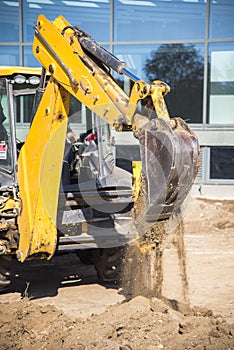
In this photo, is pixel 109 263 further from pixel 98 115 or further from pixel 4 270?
pixel 98 115

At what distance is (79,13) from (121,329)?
10316mm

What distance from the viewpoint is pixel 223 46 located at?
42.6ft

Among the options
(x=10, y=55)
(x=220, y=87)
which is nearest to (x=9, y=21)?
(x=10, y=55)

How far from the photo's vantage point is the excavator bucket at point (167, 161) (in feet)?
14.0

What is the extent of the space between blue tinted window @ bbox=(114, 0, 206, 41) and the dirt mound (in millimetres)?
9213

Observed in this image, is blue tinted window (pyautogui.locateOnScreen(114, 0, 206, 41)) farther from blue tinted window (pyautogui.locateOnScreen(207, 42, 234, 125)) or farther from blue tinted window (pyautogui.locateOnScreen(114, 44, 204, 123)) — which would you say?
blue tinted window (pyautogui.locateOnScreen(207, 42, 234, 125))

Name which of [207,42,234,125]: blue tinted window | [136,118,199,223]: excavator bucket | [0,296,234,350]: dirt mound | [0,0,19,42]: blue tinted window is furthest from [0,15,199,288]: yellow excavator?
[0,0,19,42]: blue tinted window

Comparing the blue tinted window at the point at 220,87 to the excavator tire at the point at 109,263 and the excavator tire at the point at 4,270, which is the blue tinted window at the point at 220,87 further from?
the excavator tire at the point at 4,270

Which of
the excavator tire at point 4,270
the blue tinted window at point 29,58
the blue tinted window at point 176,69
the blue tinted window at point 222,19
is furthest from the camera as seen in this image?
the blue tinted window at point 29,58

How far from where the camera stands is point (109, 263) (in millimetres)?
6609

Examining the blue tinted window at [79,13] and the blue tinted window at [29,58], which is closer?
the blue tinted window at [79,13]

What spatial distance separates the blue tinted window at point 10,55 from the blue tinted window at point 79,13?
1.30ft

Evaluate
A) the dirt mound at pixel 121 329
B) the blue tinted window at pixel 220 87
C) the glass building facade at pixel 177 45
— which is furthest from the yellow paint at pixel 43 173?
the blue tinted window at pixel 220 87

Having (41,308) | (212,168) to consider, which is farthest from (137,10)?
(41,308)
